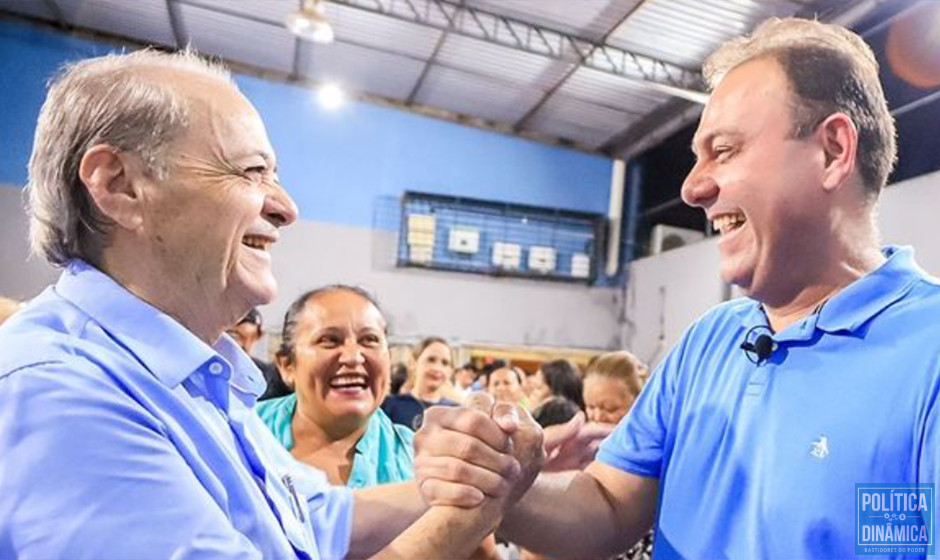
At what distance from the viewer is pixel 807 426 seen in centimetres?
114

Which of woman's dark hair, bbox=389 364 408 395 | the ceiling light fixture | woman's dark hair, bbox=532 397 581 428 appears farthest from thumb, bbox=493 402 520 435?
the ceiling light fixture

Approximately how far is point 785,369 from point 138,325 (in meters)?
0.95

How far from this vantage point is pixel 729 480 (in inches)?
47.7

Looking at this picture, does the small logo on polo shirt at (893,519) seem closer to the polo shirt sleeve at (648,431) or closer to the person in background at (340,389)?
the polo shirt sleeve at (648,431)

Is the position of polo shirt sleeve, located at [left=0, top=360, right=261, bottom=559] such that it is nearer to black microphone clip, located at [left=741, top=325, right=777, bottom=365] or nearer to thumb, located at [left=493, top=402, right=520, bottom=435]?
thumb, located at [left=493, top=402, right=520, bottom=435]

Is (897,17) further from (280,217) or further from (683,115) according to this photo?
(280,217)

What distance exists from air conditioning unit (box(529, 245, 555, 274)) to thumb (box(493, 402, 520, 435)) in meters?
9.04

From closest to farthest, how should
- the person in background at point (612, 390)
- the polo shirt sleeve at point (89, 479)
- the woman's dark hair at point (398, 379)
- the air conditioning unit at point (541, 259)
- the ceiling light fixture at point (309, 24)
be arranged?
the polo shirt sleeve at point (89, 479) → the person in background at point (612, 390) → the woman's dark hair at point (398, 379) → the ceiling light fixture at point (309, 24) → the air conditioning unit at point (541, 259)

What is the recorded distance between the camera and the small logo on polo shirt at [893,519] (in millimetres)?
1027

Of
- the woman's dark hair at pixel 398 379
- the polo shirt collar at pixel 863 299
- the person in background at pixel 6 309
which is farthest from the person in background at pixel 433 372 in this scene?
the polo shirt collar at pixel 863 299

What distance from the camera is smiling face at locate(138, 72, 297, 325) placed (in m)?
1.11

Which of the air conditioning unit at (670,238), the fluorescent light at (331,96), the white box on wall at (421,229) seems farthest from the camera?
the white box on wall at (421,229)

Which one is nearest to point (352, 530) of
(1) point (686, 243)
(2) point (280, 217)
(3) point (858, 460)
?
(2) point (280, 217)

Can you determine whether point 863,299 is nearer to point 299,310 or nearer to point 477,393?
point 477,393
